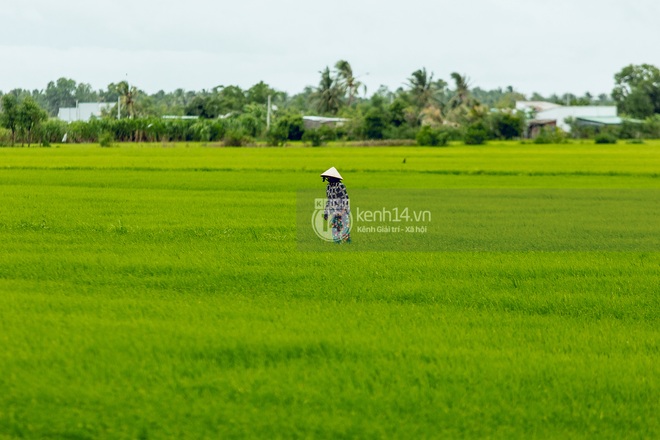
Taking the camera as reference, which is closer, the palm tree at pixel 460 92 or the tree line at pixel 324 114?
the tree line at pixel 324 114

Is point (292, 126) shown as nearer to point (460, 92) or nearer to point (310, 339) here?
point (460, 92)

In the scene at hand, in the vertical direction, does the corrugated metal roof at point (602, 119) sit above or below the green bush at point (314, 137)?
above

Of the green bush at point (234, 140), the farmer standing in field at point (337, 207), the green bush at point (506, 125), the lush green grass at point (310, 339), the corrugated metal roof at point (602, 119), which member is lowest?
the lush green grass at point (310, 339)

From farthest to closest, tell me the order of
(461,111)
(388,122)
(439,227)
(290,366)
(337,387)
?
(461,111) < (388,122) < (439,227) < (290,366) < (337,387)

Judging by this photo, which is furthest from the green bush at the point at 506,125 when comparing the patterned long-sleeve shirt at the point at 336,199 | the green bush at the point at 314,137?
the patterned long-sleeve shirt at the point at 336,199

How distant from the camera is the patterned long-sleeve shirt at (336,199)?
1113 centimetres

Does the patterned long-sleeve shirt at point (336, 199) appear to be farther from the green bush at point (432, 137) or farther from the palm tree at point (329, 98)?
the palm tree at point (329, 98)

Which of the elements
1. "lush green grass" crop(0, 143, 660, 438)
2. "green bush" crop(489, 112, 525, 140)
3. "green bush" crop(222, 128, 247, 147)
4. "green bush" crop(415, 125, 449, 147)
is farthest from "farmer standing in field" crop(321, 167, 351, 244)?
"green bush" crop(489, 112, 525, 140)

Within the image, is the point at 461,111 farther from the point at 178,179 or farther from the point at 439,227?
the point at 439,227

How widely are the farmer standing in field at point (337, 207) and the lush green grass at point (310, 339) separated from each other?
59 cm

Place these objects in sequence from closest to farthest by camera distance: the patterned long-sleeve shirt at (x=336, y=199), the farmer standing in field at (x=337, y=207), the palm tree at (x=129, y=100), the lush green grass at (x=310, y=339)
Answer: the lush green grass at (x=310, y=339), the farmer standing in field at (x=337, y=207), the patterned long-sleeve shirt at (x=336, y=199), the palm tree at (x=129, y=100)

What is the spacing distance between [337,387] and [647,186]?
21841 millimetres

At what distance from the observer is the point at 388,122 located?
6719cm

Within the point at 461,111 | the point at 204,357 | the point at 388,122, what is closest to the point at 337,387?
the point at 204,357
